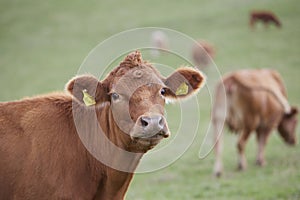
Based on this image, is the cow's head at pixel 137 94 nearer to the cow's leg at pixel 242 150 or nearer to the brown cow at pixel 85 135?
the brown cow at pixel 85 135

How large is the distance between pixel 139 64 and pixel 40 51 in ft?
117

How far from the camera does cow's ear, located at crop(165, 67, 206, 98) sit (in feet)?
18.1

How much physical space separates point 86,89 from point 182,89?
1067mm

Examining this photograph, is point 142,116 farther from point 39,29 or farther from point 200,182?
point 39,29

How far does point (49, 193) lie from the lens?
4914 mm

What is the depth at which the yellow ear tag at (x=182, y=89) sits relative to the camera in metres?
5.58

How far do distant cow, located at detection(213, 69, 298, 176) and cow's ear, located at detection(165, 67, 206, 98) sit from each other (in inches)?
269

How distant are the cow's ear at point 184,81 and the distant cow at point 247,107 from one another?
6.82 m

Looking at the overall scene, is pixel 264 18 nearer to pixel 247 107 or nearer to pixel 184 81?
pixel 247 107

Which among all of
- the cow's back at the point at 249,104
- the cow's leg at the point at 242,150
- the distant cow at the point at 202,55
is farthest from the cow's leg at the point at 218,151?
the distant cow at the point at 202,55

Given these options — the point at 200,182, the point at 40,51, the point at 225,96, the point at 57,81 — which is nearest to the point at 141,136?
the point at 200,182

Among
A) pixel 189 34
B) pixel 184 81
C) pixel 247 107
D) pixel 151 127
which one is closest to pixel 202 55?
pixel 189 34

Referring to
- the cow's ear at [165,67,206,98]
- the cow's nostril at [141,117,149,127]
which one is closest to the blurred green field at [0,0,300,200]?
the cow's ear at [165,67,206,98]

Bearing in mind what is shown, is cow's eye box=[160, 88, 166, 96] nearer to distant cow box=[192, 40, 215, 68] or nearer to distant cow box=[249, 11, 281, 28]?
distant cow box=[192, 40, 215, 68]
